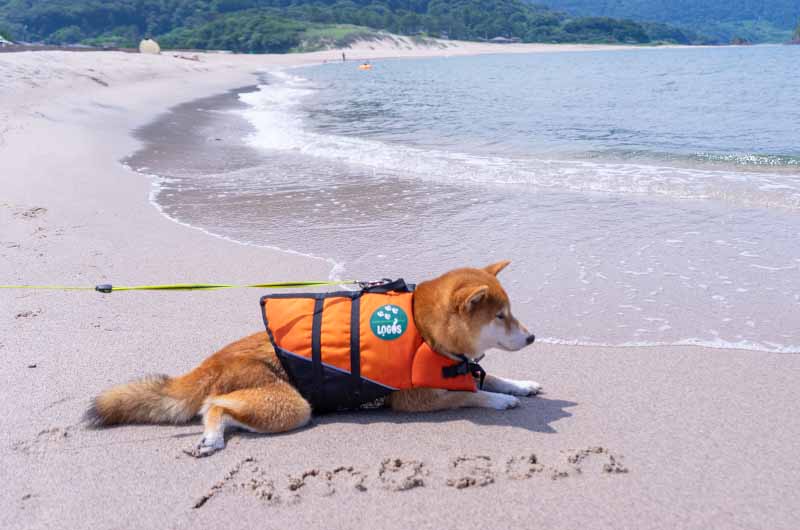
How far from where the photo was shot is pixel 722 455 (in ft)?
12.1

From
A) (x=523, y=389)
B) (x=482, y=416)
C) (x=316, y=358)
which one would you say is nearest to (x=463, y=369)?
(x=482, y=416)

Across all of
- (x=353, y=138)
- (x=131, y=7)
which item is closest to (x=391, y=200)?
(x=353, y=138)

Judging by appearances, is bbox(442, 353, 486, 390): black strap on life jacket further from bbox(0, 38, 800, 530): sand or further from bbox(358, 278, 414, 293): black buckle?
bbox(358, 278, 414, 293): black buckle

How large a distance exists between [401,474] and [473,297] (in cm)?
111

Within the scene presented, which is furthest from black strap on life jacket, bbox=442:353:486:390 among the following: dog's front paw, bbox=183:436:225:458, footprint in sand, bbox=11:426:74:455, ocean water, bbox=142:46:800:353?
footprint in sand, bbox=11:426:74:455

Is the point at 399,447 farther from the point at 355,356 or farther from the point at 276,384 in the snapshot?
the point at 276,384

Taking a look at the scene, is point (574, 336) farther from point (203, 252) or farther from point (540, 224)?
point (203, 252)

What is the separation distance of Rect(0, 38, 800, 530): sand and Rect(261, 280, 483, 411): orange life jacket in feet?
0.79

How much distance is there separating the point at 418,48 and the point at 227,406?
488 feet

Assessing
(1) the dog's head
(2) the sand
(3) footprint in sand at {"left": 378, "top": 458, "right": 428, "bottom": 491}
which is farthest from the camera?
(1) the dog's head

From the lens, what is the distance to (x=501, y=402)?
4.37 meters

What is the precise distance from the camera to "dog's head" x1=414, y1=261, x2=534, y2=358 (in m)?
4.20

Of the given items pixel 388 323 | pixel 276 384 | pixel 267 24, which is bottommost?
pixel 276 384

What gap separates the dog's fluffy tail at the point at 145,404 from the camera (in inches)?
159
